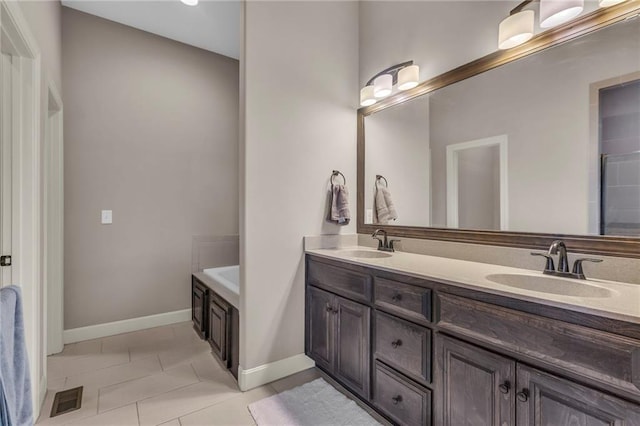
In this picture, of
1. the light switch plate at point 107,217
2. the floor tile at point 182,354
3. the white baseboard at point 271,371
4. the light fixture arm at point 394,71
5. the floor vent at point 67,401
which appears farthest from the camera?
the light switch plate at point 107,217

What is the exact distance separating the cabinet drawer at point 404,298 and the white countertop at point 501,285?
73mm

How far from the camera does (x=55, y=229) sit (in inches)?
94.0

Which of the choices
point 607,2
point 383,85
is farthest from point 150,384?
point 607,2

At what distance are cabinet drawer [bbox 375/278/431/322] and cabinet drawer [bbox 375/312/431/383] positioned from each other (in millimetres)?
52

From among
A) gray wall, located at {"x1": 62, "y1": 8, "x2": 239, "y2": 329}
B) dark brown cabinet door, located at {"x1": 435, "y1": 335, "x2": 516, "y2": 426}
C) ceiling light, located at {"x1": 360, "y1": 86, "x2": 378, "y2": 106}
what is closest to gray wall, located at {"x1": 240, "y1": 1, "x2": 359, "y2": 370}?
ceiling light, located at {"x1": 360, "y1": 86, "x2": 378, "y2": 106}

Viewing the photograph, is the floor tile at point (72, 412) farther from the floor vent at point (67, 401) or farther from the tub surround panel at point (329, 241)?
the tub surround panel at point (329, 241)

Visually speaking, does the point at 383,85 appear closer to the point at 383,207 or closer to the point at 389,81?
the point at 389,81

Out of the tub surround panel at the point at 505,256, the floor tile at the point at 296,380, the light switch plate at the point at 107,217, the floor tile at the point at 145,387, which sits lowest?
the floor tile at the point at 296,380

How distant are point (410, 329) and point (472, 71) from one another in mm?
1502

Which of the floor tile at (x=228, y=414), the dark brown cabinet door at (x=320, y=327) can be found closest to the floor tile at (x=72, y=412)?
the floor tile at (x=228, y=414)

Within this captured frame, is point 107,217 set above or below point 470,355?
above

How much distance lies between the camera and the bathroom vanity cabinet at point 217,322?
2104 mm

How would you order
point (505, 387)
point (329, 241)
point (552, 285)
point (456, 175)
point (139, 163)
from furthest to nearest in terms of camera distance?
point (139, 163)
point (329, 241)
point (456, 175)
point (552, 285)
point (505, 387)

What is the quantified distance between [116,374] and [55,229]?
125 cm
